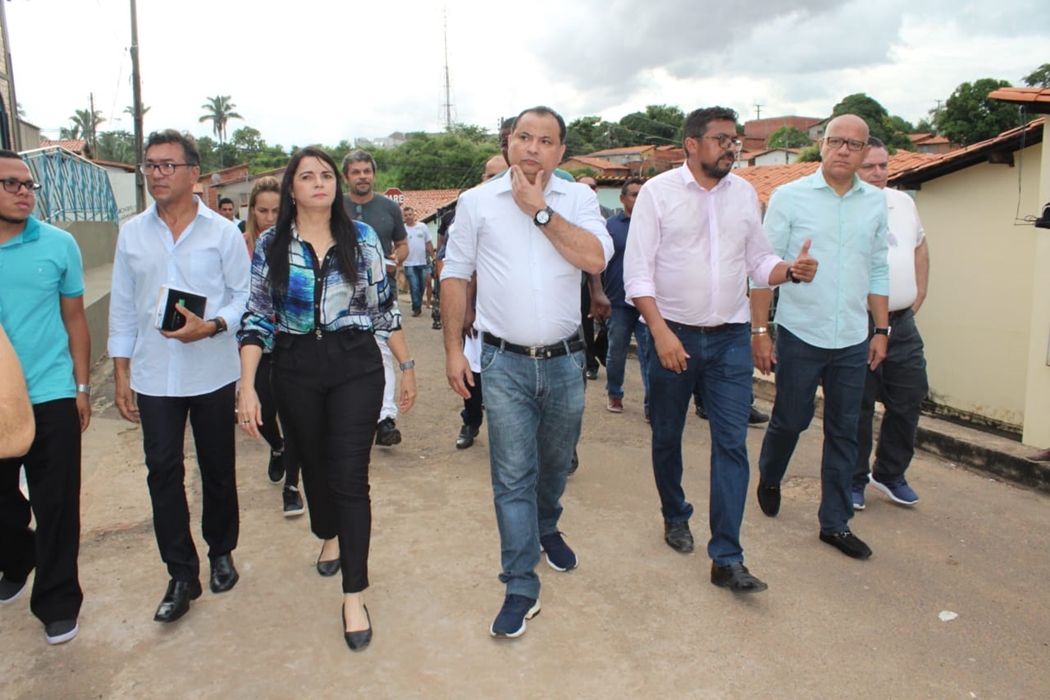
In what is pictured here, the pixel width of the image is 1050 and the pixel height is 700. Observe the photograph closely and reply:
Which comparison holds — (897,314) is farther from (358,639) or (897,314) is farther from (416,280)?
(416,280)

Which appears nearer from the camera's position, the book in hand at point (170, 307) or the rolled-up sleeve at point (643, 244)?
the book in hand at point (170, 307)

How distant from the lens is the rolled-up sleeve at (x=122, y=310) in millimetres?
3311

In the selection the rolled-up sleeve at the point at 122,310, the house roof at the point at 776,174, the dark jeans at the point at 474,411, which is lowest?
the dark jeans at the point at 474,411

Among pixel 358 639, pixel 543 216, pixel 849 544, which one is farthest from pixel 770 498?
pixel 358 639

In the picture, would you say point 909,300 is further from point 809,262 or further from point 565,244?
point 565,244

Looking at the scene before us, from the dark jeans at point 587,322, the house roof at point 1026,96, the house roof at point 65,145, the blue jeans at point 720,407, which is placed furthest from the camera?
the house roof at point 65,145

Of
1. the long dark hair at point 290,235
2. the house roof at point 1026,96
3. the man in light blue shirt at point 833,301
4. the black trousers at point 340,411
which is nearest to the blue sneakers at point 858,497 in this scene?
the man in light blue shirt at point 833,301

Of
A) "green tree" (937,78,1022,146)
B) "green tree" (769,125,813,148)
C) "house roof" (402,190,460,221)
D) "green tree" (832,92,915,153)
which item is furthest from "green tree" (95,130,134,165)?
"green tree" (937,78,1022,146)

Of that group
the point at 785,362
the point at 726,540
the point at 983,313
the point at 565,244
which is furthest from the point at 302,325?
the point at 983,313

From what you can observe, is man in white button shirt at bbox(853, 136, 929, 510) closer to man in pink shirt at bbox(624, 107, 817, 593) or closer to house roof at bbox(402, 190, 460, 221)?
man in pink shirt at bbox(624, 107, 817, 593)

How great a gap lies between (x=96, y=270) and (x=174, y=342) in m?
11.6

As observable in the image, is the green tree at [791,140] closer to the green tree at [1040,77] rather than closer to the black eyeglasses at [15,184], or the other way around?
the green tree at [1040,77]

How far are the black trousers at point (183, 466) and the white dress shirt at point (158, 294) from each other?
0.08 meters

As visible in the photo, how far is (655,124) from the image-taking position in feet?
231
